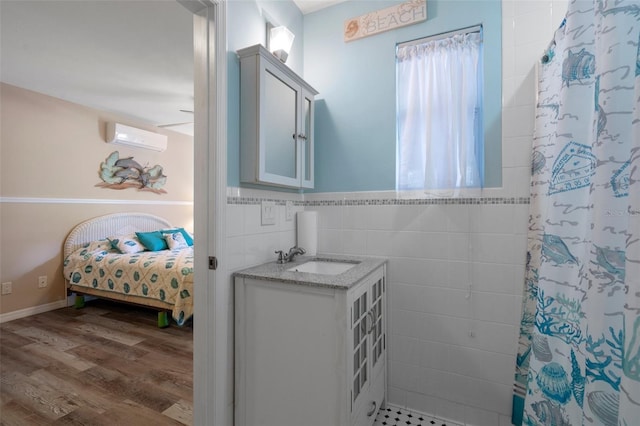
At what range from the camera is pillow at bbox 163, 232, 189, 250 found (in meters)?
4.05

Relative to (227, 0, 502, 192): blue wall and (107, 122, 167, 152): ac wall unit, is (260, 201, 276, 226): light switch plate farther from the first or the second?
(107, 122, 167, 152): ac wall unit

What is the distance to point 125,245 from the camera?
12.3 feet

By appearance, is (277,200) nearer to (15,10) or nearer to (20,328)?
(15,10)

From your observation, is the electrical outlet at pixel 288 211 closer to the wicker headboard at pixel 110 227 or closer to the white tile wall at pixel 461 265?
the white tile wall at pixel 461 265

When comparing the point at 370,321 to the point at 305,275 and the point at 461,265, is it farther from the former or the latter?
the point at 461,265

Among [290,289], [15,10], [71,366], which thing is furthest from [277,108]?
[71,366]

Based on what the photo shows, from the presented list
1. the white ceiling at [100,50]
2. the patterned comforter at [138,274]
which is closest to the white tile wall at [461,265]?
the patterned comforter at [138,274]

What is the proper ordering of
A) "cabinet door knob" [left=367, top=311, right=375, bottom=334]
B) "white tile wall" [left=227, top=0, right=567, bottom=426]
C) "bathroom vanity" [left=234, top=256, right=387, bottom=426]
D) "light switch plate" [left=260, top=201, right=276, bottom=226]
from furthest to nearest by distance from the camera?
"light switch plate" [left=260, top=201, right=276, bottom=226]
"white tile wall" [left=227, top=0, right=567, bottom=426]
"cabinet door knob" [left=367, top=311, right=375, bottom=334]
"bathroom vanity" [left=234, top=256, right=387, bottom=426]

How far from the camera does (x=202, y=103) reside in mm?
1380

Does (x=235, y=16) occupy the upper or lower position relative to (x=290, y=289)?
upper

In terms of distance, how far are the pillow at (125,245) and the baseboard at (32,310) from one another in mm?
875

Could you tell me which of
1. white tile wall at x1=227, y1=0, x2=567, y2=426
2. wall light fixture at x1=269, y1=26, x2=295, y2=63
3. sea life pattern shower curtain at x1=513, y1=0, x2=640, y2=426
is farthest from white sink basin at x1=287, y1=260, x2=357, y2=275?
wall light fixture at x1=269, y1=26, x2=295, y2=63

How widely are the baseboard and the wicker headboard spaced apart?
570 millimetres

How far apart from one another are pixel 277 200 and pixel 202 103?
68cm
